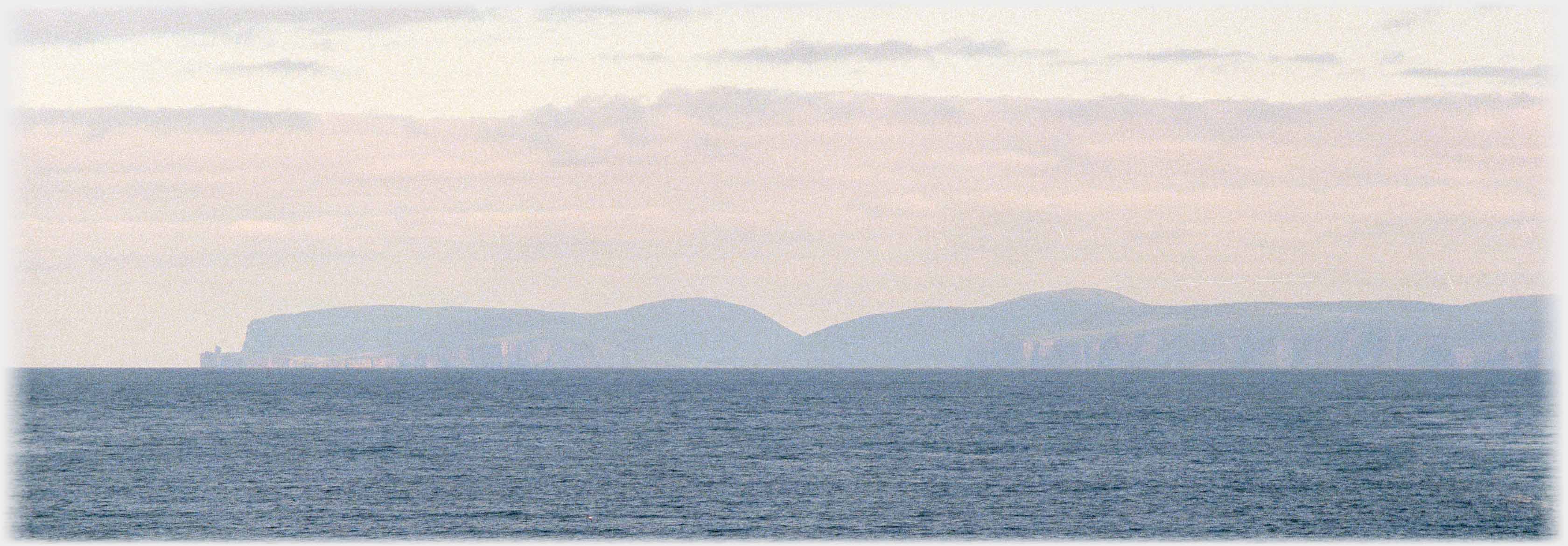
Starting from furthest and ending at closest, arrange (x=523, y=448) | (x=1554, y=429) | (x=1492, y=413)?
1. (x=1492, y=413)
2. (x=1554, y=429)
3. (x=523, y=448)

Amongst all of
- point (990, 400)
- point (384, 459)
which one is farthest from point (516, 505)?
point (990, 400)

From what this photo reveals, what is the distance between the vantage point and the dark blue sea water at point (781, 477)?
70.7 metres

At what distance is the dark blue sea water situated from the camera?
232ft

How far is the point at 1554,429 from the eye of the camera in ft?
440

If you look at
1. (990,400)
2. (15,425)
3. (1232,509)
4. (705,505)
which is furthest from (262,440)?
(990,400)

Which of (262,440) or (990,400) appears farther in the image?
(990,400)

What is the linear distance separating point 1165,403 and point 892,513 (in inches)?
4857

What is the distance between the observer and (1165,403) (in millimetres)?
189250

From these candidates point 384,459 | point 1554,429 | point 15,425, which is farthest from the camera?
point 15,425

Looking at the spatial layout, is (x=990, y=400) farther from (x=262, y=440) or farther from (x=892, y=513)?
(x=892, y=513)

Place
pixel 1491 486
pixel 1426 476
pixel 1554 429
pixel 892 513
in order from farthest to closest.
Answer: pixel 1554 429, pixel 1426 476, pixel 1491 486, pixel 892 513

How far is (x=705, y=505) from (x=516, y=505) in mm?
9427

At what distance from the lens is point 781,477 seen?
86.5 m

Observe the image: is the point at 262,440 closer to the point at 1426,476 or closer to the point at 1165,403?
the point at 1426,476
